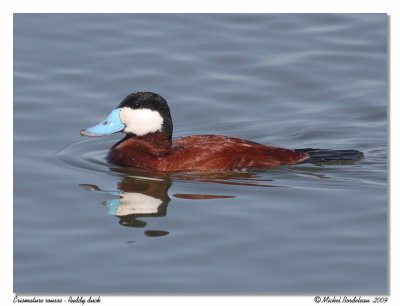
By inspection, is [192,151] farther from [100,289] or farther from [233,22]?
[233,22]

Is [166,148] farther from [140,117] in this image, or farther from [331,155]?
[331,155]

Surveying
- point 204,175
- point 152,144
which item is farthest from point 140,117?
point 204,175

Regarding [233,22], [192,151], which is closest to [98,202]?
[192,151]

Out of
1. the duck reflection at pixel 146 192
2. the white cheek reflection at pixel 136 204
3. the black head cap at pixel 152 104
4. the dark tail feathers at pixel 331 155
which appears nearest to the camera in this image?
the duck reflection at pixel 146 192

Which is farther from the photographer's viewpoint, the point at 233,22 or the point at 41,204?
the point at 233,22

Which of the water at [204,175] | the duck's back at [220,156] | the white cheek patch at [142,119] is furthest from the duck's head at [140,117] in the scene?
the water at [204,175]

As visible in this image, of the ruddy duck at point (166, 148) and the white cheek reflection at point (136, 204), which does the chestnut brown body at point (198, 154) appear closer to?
the ruddy duck at point (166, 148)

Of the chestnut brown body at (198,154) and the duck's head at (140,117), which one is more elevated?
the duck's head at (140,117)
